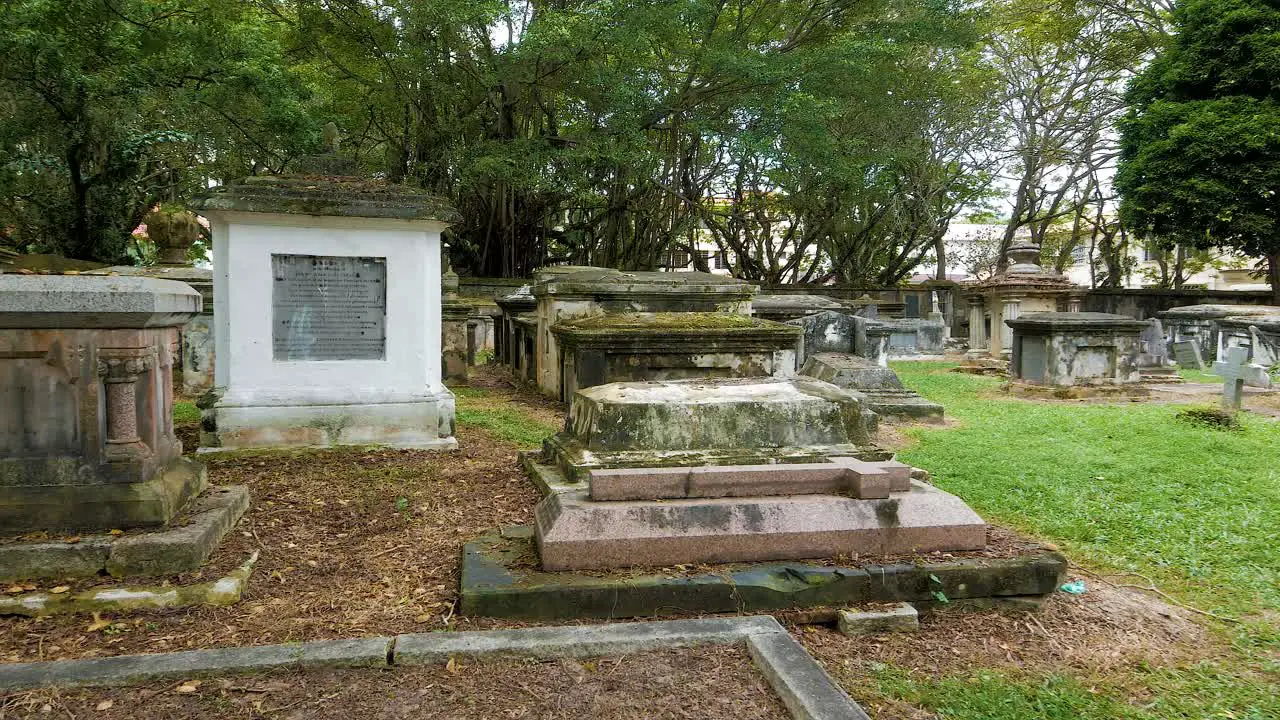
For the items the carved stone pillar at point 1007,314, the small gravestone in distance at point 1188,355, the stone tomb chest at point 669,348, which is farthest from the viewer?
the carved stone pillar at point 1007,314

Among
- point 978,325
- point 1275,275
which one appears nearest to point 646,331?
point 978,325

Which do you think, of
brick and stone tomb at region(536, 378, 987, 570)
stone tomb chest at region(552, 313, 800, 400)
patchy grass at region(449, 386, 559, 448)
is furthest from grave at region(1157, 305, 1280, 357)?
brick and stone tomb at region(536, 378, 987, 570)

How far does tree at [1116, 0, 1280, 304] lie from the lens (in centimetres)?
1655

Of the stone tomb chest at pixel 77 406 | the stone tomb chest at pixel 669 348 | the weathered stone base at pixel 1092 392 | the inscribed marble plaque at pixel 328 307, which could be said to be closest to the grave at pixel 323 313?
the inscribed marble plaque at pixel 328 307

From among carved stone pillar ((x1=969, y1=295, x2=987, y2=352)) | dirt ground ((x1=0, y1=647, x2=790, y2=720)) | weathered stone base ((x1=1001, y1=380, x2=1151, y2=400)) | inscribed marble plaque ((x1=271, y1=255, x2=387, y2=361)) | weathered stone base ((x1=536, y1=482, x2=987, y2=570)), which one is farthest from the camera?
carved stone pillar ((x1=969, y1=295, x2=987, y2=352))

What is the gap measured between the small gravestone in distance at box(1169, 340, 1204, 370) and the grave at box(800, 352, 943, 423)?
9240mm

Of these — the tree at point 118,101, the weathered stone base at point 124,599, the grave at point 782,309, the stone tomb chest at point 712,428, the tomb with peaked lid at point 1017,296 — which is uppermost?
the tree at point 118,101

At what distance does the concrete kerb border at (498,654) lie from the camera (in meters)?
2.42

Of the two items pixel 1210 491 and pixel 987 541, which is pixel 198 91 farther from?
pixel 1210 491

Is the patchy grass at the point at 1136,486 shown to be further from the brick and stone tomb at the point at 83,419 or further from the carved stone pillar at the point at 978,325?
the carved stone pillar at the point at 978,325

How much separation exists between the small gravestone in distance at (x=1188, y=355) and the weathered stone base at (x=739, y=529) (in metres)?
14.6

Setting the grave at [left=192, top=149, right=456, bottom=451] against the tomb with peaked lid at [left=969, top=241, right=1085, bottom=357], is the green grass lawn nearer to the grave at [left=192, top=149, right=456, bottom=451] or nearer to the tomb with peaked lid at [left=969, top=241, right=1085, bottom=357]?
the grave at [left=192, top=149, right=456, bottom=451]

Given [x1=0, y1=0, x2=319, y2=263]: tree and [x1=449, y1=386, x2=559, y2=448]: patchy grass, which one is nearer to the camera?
[x1=449, y1=386, x2=559, y2=448]: patchy grass

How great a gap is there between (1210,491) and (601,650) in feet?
16.4
